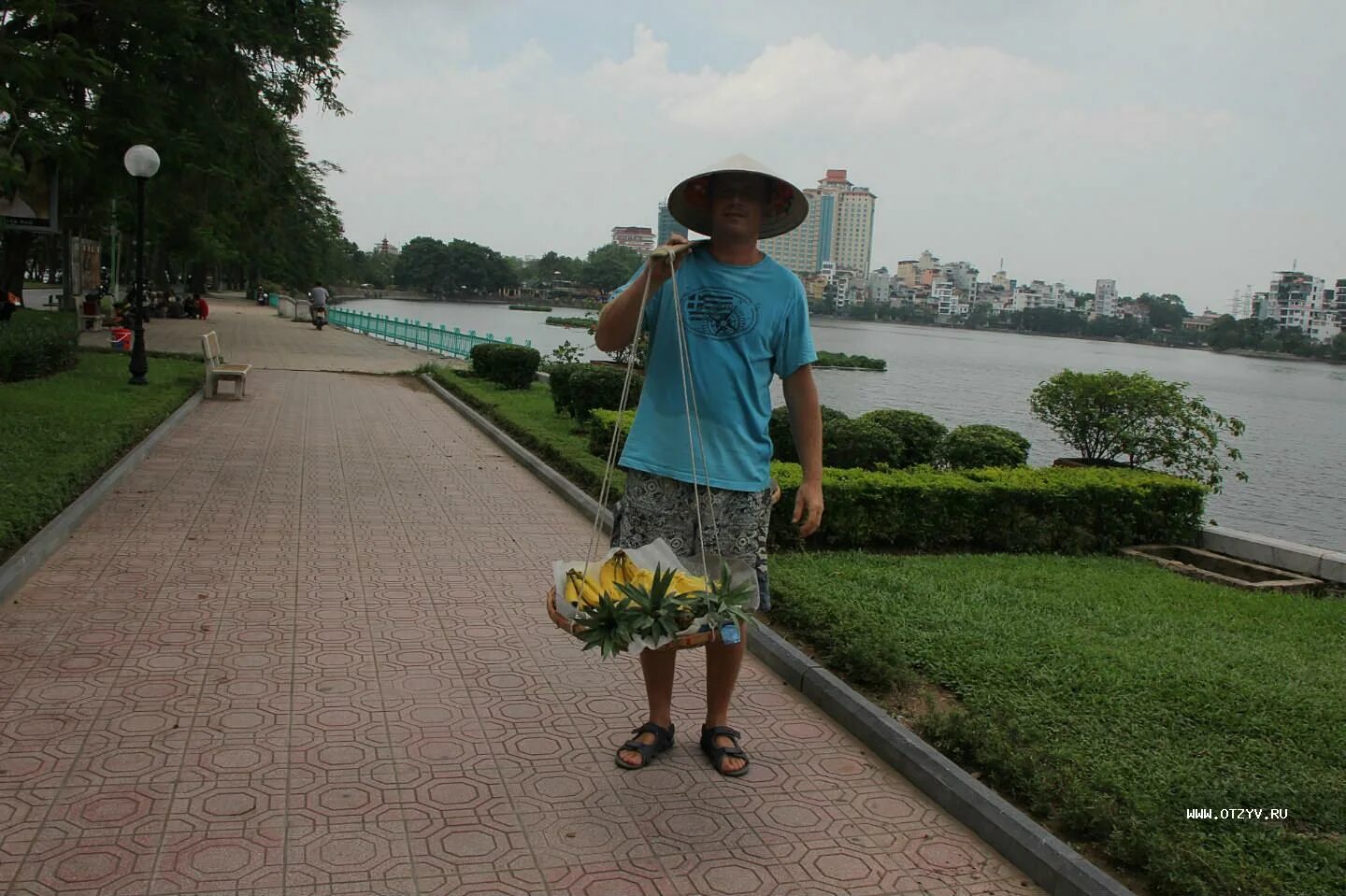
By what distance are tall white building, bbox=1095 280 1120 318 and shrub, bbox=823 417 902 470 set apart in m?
70.2

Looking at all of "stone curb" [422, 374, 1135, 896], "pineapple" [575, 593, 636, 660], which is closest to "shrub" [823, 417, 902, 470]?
"stone curb" [422, 374, 1135, 896]

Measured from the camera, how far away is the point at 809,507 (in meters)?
3.55

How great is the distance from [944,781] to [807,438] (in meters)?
1.22

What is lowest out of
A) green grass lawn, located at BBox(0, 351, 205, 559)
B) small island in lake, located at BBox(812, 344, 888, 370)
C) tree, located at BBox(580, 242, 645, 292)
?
green grass lawn, located at BBox(0, 351, 205, 559)

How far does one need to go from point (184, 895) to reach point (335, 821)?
50cm

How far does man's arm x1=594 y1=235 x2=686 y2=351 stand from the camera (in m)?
3.37

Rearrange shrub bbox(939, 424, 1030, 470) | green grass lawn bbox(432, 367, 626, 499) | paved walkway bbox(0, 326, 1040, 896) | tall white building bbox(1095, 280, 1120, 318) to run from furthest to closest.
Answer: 1. tall white building bbox(1095, 280, 1120, 318)
2. green grass lawn bbox(432, 367, 626, 499)
3. shrub bbox(939, 424, 1030, 470)
4. paved walkway bbox(0, 326, 1040, 896)

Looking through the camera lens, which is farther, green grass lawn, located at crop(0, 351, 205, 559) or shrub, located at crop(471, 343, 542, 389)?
shrub, located at crop(471, 343, 542, 389)

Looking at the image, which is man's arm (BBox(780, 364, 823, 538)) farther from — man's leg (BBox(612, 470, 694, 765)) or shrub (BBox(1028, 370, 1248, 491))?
shrub (BBox(1028, 370, 1248, 491))

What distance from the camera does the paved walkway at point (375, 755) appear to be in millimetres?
2908

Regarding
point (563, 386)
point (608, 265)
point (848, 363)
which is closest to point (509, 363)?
point (608, 265)

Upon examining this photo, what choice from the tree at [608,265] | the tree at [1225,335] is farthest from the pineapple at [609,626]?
the tree at [1225,335]

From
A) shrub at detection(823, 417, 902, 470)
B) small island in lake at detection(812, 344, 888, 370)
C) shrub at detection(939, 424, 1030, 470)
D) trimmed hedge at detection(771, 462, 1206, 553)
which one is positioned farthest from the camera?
small island in lake at detection(812, 344, 888, 370)

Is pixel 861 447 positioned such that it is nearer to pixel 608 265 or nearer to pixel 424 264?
pixel 608 265
